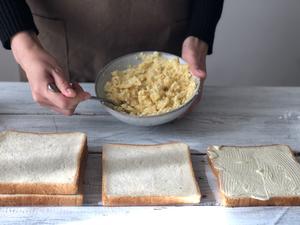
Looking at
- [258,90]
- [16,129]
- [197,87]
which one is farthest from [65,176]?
[258,90]

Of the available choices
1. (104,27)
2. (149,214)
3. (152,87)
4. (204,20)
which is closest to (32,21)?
(104,27)

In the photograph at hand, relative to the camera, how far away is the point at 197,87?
1.23 m

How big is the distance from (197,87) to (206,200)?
305 mm

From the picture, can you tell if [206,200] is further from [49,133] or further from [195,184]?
[49,133]

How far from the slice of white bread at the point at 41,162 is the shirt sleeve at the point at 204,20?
0.49 meters

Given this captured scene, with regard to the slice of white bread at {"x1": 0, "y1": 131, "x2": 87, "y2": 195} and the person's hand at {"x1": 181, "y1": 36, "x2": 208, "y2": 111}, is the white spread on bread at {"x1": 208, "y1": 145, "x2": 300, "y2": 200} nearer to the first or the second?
the person's hand at {"x1": 181, "y1": 36, "x2": 208, "y2": 111}

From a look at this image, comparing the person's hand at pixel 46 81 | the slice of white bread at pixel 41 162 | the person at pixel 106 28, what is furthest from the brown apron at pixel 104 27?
the slice of white bread at pixel 41 162

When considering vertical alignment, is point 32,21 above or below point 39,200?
above

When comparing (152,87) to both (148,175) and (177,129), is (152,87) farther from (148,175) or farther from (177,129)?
(148,175)

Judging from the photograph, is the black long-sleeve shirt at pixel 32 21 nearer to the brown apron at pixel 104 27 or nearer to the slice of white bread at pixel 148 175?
the brown apron at pixel 104 27

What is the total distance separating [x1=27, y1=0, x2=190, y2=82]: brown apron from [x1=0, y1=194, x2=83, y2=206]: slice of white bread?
642 millimetres

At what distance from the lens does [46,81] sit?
1.16 m

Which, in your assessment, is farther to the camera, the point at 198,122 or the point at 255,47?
the point at 255,47

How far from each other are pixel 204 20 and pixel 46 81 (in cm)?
52
